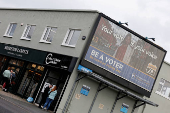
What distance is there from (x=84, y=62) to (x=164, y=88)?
852 centimetres

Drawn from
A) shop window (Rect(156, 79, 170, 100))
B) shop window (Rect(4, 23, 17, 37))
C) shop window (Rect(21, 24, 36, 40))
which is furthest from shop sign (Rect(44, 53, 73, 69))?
shop window (Rect(156, 79, 170, 100))

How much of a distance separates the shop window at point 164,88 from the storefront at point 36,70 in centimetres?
841

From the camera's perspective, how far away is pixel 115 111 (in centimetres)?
1548

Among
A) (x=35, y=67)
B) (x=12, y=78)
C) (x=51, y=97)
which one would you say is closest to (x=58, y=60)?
(x=51, y=97)

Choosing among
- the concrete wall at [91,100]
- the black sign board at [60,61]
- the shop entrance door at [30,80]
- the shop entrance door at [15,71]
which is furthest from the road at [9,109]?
the shop entrance door at [15,71]

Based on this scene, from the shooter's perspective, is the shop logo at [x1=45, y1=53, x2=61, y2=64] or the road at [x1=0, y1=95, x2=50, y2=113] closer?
the road at [x1=0, y1=95, x2=50, y2=113]

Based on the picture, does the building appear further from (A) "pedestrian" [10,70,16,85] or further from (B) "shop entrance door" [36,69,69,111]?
(A) "pedestrian" [10,70,16,85]

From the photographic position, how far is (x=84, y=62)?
13.9 m

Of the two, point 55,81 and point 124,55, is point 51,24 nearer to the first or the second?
point 55,81

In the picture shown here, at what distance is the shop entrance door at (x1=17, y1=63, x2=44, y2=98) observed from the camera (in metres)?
16.2

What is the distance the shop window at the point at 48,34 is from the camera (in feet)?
54.6

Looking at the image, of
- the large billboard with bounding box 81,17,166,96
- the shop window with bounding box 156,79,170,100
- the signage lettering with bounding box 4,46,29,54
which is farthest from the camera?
the shop window with bounding box 156,79,170,100

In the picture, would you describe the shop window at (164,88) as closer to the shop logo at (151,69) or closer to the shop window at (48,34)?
the shop logo at (151,69)

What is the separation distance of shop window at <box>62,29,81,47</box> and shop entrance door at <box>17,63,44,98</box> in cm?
272
